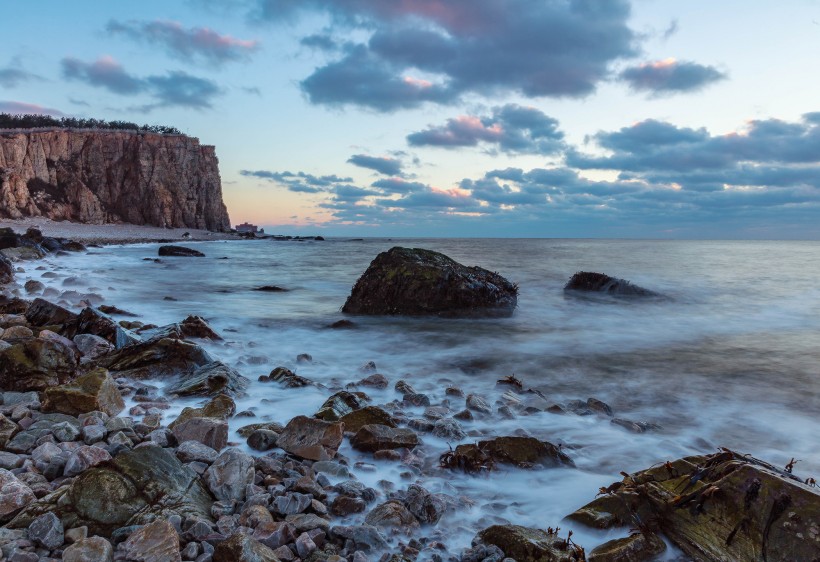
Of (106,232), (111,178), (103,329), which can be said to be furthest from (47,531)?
(111,178)

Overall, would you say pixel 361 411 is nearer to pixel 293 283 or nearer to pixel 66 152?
pixel 293 283

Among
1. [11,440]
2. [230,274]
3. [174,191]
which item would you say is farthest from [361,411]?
[174,191]

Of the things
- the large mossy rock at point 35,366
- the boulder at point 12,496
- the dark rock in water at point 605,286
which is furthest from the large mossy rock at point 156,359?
the dark rock in water at point 605,286

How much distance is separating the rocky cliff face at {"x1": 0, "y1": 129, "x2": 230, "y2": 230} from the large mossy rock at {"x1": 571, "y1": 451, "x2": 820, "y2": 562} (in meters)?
71.0

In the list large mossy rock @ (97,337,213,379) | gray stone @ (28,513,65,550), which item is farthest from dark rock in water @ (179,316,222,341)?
gray stone @ (28,513,65,550)

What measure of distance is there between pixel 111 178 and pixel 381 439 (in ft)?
275

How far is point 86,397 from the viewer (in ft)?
14.0

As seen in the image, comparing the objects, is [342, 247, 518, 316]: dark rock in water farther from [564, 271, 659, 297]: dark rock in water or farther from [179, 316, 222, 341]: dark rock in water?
[564, 271, 659, 297]: dark rock in water

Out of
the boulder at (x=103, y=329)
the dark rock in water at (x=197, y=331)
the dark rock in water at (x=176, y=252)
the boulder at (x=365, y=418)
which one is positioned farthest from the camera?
the dark rock in water at (x=176, y=252)

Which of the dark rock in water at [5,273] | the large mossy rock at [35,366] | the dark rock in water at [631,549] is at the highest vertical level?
the dark rock in water at [5,273]

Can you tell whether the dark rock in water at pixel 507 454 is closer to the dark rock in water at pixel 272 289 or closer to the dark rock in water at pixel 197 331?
the dark rock in water at pixel 197 331

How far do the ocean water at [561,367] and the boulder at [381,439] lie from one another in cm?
11

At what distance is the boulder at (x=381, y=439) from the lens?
410cm

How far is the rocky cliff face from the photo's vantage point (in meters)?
62.4
